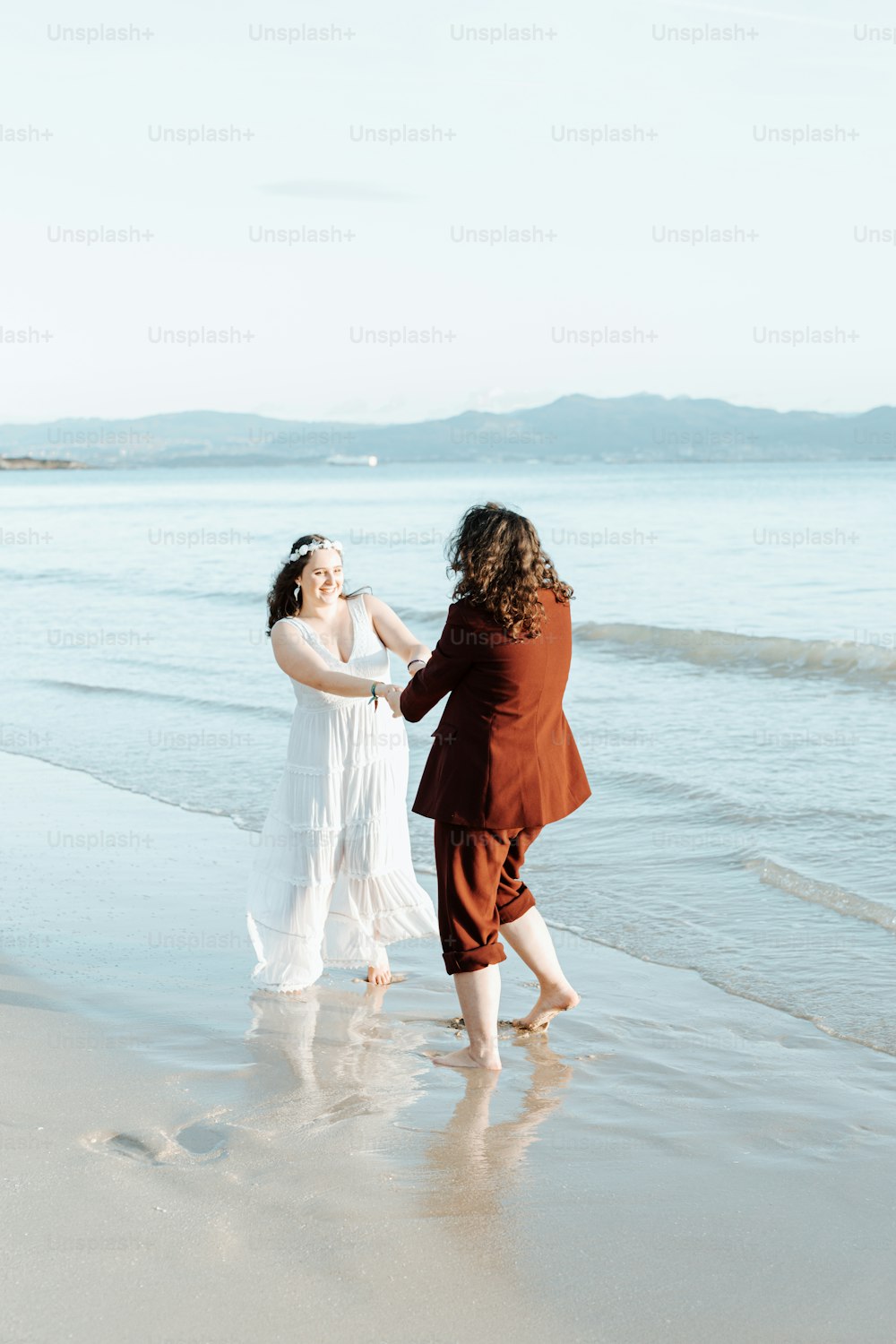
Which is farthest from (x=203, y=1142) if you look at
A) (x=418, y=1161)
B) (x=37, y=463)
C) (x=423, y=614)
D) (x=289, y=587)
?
(x=37, y=463)

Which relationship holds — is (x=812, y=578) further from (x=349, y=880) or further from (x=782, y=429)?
(x=782, y=429)

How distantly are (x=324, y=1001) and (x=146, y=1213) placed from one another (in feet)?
6.23

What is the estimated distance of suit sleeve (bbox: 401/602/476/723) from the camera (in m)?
3.90

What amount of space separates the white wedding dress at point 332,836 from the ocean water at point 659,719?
4.16 ft

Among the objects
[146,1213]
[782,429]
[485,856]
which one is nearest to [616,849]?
[485,856]

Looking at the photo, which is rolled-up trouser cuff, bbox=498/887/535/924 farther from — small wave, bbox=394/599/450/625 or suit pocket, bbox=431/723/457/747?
small wave, bbox=394/599/450/625

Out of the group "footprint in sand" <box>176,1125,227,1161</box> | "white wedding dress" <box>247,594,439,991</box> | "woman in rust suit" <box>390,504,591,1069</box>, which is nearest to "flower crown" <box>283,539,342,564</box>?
"white wedding dress" <box>247,594,439,991</box>

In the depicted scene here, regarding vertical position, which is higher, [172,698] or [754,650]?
[754,650]

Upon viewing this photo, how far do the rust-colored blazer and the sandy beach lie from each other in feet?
2.93

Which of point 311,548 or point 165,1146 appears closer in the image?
point 165,1146

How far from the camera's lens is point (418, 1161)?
11.5 ft

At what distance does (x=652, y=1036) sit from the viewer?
4.59m

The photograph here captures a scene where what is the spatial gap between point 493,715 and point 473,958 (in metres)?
0.80

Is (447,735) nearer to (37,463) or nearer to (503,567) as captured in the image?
(503,567)
